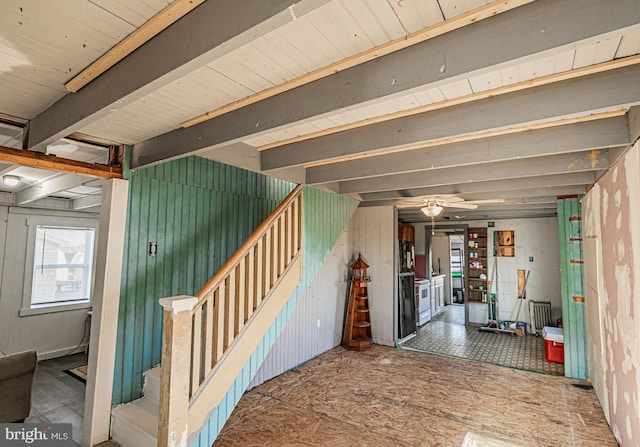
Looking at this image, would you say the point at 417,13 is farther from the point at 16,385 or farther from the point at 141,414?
the point at 16,385

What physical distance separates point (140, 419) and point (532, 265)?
24.9ft

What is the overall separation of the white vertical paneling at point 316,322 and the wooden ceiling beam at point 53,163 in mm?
2898

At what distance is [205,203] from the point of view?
3516 millimetres

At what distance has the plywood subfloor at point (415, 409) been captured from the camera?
3.01 metres

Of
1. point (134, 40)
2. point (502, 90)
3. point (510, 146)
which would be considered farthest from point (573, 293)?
point (134, 40)

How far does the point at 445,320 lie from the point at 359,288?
12.0ft

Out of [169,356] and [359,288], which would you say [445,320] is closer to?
[359,288]

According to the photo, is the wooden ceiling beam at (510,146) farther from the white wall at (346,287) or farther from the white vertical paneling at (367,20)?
the white wall at (346,287)

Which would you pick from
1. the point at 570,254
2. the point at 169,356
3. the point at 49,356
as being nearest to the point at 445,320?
the point at 570,254

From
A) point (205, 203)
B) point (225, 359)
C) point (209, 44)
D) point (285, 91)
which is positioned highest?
point (285, 91)

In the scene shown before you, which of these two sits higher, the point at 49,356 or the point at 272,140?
the point at 272,140

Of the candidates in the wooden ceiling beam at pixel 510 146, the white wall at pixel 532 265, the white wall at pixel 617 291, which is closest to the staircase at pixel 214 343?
the wooden ceiling beam at pixel 510 146

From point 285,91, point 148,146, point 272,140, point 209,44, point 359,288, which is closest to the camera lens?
point 209,44

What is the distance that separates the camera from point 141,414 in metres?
2.61
